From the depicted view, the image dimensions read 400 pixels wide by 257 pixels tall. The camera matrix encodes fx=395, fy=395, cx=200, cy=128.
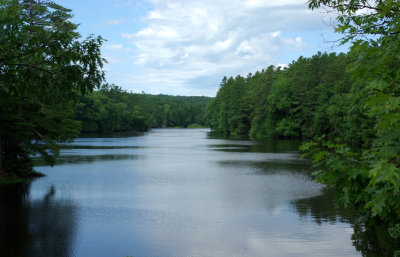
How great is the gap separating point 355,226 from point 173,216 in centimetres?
605

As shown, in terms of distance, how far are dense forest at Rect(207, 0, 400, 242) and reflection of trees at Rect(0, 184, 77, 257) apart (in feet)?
24.5

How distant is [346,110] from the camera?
44875mm

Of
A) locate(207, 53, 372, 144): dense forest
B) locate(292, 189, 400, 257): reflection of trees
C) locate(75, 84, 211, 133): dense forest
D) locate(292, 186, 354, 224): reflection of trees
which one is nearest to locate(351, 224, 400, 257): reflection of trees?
locate(292, 189, 400, 257): reflection of trees

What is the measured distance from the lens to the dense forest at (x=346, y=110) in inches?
163

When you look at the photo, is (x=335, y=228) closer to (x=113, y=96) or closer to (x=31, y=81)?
(x=31, y=81)

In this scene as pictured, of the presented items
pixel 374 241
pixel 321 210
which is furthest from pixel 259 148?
pixel 374 241

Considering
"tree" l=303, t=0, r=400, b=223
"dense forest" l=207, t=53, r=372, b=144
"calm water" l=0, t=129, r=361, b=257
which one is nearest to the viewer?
"tree" l=303, t=0, r=400, b=223

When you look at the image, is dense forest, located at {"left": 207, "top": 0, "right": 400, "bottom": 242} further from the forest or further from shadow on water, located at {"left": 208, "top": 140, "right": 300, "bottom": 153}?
shadow on water, located at {"left": 208, "top": 140, "right": 300, "bottom": 153}

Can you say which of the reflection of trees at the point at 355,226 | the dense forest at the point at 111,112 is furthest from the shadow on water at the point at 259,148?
the dense forest at the point at 111,112

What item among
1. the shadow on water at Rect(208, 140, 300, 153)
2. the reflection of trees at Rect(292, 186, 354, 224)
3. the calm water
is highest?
the shadow on water at Rect(208, 140, 300, 153)

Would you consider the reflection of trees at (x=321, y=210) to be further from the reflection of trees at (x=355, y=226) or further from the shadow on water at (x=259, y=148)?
the shadow on water at (x=259, y=148)

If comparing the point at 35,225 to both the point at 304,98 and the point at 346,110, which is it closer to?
the point at 346,110

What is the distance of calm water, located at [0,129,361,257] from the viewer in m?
10.6

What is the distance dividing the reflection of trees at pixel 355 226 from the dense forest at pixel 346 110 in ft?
1.39
